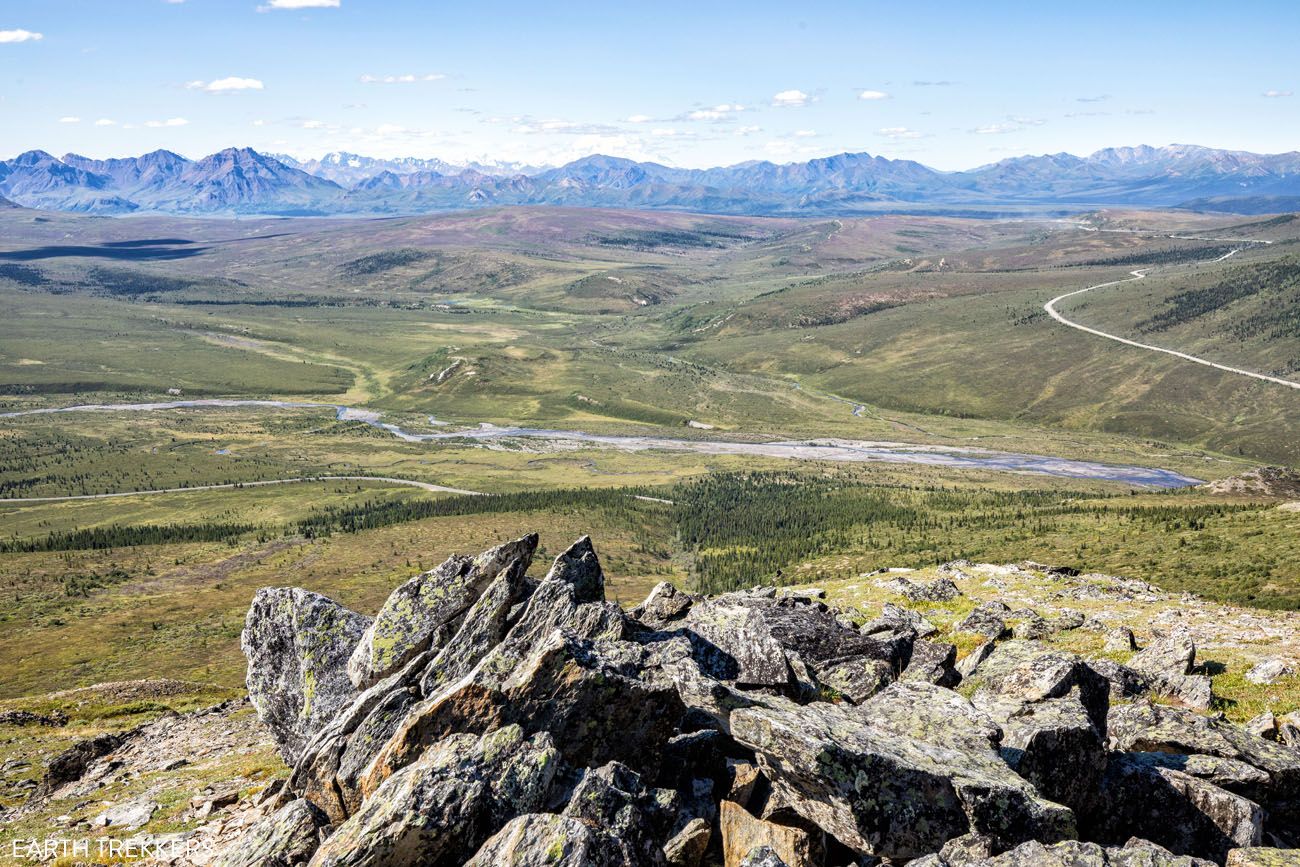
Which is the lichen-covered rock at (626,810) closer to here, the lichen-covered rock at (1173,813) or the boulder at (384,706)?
the boulder at (384,706)

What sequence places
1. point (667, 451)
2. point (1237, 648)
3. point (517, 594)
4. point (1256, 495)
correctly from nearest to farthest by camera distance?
1. point (517, 594)
2. point (1237, 648)
3. point (1256, 495)
4. point (667, 451)

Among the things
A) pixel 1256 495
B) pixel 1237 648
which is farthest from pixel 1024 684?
pixel 1256 495

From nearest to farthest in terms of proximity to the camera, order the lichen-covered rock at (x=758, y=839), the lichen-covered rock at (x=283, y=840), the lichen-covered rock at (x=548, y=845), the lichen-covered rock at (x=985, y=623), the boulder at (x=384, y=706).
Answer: the lichen-covered rock at (x=548, y=845), the lichen-covered rock at (x=758, y=839), the lichen-covered rock at (x=283, y=840), the boulder at (x=384, y=706), the lichen-covered rock at (x=985, y=623)

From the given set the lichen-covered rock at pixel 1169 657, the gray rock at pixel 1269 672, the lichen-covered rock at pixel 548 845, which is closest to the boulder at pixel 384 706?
the lichen-covered rock at pixel 548 845

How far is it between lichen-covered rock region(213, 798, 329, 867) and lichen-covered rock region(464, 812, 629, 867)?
4490 mm

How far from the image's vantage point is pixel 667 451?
196m

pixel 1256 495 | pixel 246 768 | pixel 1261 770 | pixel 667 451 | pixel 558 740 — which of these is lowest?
pixel 667 451

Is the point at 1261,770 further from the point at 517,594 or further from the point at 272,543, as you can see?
the point at 272,543

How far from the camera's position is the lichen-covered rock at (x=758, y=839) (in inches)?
631

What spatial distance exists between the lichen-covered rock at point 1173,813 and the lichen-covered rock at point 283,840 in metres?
16.9

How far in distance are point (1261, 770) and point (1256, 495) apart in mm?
92277

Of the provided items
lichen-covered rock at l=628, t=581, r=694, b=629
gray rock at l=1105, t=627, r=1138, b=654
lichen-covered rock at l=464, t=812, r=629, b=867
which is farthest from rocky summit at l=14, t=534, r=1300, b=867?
gray rock at l=1105, t=627, r=1138, b=654

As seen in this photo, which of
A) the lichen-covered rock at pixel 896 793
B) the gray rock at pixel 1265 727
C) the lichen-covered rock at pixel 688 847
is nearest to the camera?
the lichen-covered rock at pixel 896 793

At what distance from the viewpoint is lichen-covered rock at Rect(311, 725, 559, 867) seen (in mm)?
14812
